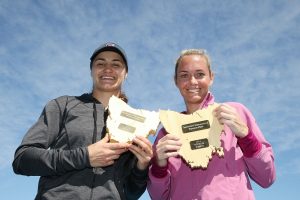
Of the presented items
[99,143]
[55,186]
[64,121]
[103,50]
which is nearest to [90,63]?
[103,50]

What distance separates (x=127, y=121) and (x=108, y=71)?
1.02 meters

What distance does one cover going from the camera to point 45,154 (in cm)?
514

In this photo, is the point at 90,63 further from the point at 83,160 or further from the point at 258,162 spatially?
the point at 258,162

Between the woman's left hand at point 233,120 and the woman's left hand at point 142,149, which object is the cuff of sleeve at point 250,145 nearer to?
the woman's left hand at point 233,120

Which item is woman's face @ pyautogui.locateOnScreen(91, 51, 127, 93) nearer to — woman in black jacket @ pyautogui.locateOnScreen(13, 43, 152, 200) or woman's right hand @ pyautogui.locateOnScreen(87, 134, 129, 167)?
woman in black jacket @ pyautogui.locateOnScreen(13, 43, 152, 200)

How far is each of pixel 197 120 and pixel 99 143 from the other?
1.54 metres

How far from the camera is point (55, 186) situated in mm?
5176

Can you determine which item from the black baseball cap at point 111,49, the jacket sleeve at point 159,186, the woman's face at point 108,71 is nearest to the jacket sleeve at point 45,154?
the woman's face at point 108,71

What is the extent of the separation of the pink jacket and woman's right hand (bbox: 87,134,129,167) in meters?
0.66

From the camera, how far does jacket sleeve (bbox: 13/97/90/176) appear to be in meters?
5.07

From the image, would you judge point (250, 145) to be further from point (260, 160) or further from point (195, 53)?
point (195, 53)

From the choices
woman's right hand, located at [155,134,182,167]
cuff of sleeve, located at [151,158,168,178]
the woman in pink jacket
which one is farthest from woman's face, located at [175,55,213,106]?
cuff of sleeve, located at [151,158,168,178]

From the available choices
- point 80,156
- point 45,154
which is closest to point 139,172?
point 80,156

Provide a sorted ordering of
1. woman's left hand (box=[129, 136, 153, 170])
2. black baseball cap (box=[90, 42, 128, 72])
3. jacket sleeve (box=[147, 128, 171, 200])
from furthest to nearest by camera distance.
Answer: black baseball cap (box=[90, 42, 128, 72]) → jacket sleeve (box=[147, 128, 171, 200]) → woman's left hand (box=[129, 136, 153, 170])
